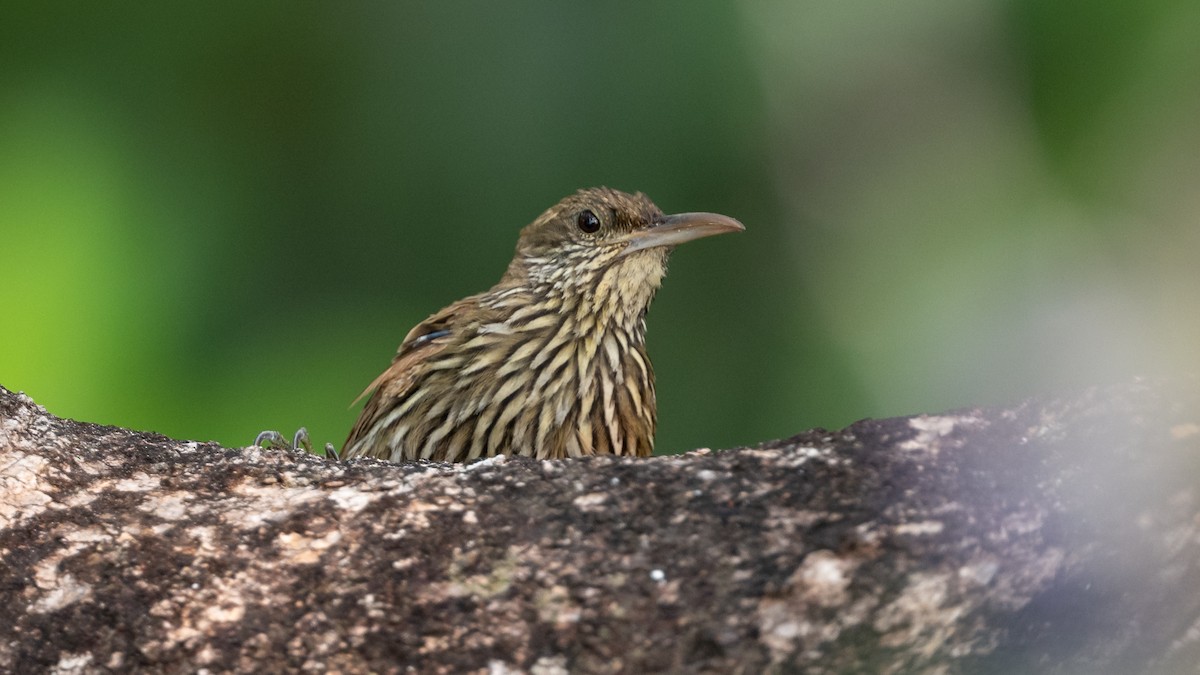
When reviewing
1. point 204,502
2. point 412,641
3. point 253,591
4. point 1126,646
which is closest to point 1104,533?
point 1126,646

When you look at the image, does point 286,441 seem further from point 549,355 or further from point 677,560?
point 677,560

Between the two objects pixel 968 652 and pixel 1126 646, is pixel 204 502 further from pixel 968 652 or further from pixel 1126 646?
pixel 1126 646

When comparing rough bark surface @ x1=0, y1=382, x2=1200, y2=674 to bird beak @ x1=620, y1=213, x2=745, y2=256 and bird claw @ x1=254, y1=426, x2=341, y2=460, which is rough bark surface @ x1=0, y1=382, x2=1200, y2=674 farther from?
bird beak @ x1=620, y1=213, x2=745, y2=256

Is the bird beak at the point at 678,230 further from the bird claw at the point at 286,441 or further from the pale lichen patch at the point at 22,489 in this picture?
the pale lichen patch at the point at 22,489

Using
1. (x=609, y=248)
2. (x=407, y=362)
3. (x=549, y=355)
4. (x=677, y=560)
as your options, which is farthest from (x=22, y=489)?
(x=609, y=248)

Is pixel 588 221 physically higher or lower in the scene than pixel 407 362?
higher

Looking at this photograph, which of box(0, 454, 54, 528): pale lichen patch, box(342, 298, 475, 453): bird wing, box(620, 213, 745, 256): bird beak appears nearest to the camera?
box(0, 454, 54, 528): pale lichen patch

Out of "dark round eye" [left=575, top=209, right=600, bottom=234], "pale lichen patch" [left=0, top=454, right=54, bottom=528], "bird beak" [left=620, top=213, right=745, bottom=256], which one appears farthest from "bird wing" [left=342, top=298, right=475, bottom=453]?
"pale lichen patch" [left=0, top=454, right=54, bottom=528]

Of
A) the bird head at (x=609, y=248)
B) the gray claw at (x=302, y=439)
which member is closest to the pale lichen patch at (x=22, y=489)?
the gray claw at (x=302, y=439)
